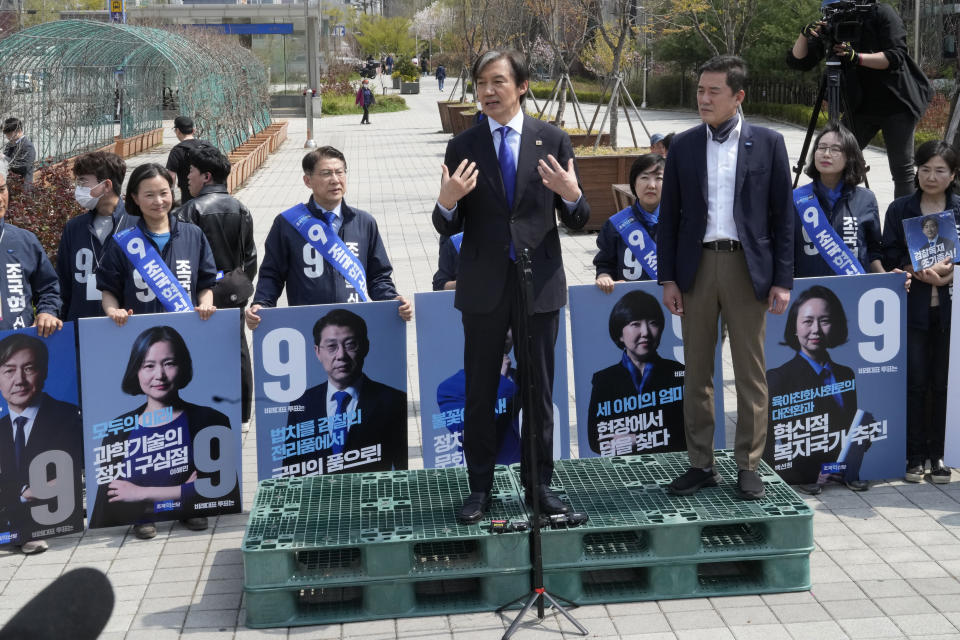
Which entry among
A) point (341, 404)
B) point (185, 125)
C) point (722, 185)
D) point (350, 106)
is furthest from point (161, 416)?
point (350, 106)

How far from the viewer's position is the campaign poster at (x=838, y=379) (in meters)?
5.79

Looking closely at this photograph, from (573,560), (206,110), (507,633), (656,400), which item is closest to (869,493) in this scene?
(656,400)

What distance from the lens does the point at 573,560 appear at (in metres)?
4.55

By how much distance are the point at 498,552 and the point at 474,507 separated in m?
0.25

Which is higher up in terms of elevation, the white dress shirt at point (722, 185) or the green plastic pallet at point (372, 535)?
the white dress shirt at point (722, 185)

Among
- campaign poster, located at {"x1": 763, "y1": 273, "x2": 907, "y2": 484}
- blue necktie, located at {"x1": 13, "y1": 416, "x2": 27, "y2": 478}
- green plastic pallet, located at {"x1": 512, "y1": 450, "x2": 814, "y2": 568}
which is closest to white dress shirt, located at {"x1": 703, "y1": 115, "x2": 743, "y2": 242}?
campaign poster, located at {"x1": 763, "y1": 273, "x2": 907, "y2": 484}

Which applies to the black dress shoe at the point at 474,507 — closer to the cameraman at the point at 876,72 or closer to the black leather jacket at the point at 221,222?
the black leather jacket at the point at 221,222

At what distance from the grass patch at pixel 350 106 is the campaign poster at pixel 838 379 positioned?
4273 centimetres

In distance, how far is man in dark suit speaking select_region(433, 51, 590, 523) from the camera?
4406 millimetres

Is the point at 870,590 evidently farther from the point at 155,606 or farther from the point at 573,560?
the point at 155,606

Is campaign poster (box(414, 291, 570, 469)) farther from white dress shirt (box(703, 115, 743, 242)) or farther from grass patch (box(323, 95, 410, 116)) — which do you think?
grass patch (box(323, 95, 410, 116))

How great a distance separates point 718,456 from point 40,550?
128 inches

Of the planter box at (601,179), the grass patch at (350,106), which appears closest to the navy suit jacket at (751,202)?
the planter box at (601,179)

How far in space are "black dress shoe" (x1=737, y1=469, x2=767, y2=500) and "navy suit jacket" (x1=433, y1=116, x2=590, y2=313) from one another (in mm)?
1193
